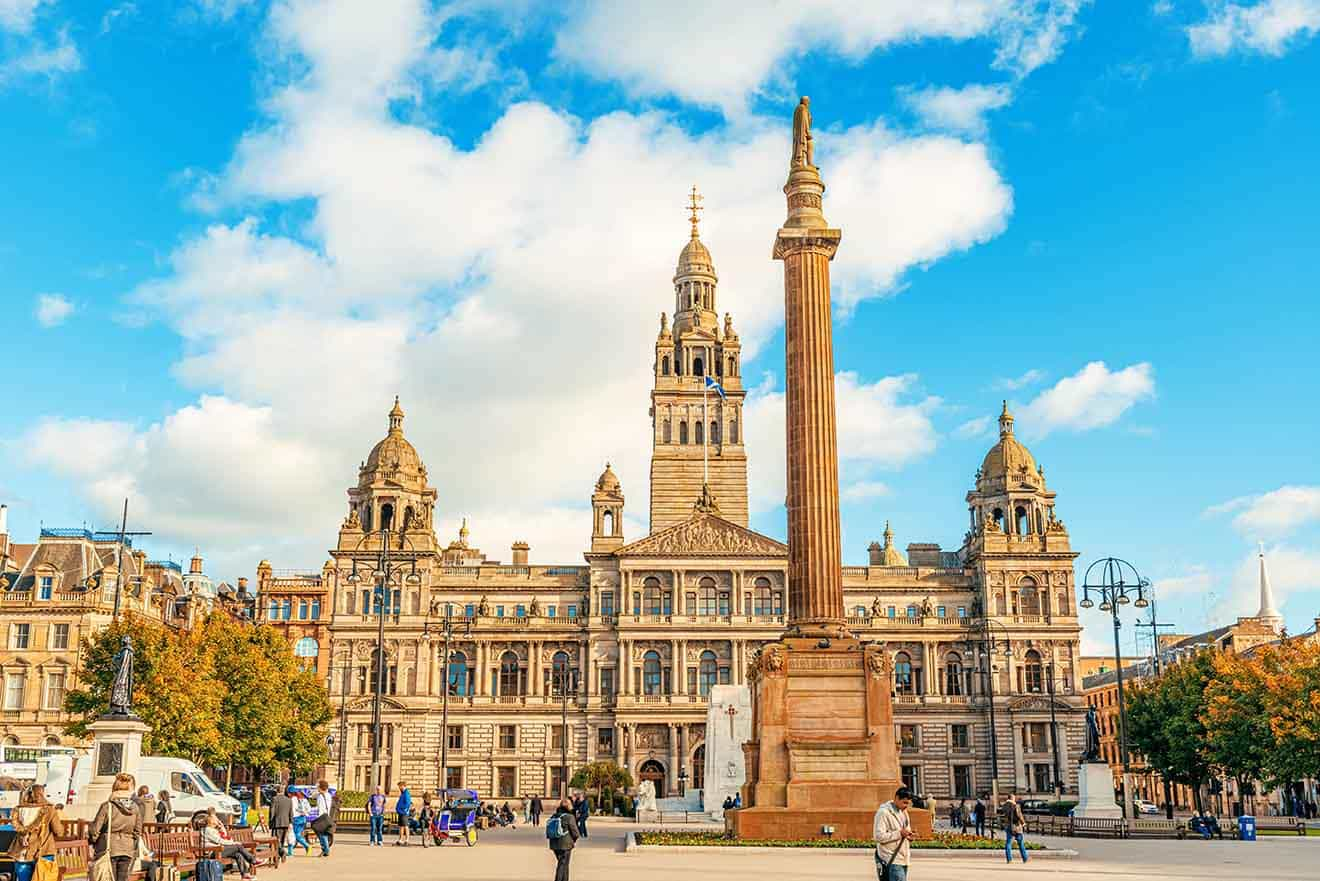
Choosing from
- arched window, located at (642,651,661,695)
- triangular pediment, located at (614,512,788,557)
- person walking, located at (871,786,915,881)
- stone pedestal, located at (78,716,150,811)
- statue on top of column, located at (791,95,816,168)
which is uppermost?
statue on top of column, located at (791,95,816,168)

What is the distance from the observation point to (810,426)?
132 ft

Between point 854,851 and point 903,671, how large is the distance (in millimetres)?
62973

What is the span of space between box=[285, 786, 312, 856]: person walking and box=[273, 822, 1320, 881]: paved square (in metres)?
1.12

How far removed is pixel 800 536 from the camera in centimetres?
3953

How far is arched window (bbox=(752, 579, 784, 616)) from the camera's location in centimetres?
9169

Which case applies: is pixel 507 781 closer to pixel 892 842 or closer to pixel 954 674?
pixel 954 674

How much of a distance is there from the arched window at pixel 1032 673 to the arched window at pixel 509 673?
122 feet

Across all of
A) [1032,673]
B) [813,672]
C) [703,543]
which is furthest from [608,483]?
[813,672]

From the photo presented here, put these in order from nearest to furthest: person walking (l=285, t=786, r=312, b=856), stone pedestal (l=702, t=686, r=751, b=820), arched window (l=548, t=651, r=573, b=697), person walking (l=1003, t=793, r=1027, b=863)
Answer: person walking (l=1003, t=793, r=1027, b=863) → person walking (l=285, t=786, r=312, b=856) → stone pedestal (l=702, t=686, r=751, b=820) → arched window (l=548, t=651, r=573, b=697)

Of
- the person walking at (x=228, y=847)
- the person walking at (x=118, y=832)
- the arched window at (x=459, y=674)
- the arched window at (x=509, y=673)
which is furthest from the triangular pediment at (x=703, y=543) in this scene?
the person walking at (x=118, y=832)

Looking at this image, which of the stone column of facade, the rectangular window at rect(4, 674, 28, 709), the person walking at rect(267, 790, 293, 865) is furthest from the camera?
the rectangular window at rect(4, 674, 28, 709)

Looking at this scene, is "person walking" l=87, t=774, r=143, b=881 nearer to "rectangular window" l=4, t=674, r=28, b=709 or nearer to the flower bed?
the flower bed

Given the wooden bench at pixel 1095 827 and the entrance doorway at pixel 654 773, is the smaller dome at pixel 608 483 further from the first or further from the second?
the wooden bench at pixel 1095 827

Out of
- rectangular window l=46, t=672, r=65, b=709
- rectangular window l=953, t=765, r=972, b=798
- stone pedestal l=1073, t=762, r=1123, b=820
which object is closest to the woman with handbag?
stone pedestal l=1073, t=762, r=1123, b=820
